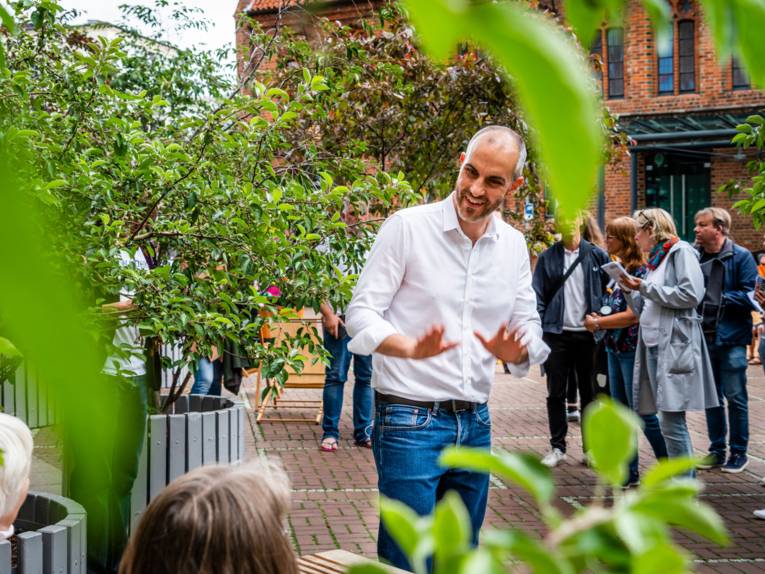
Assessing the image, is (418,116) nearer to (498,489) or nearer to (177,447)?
(498,489)

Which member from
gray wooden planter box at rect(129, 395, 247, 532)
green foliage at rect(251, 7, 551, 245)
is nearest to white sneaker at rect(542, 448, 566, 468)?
gray wooden planter box at rect(129, 395, 247, 532)

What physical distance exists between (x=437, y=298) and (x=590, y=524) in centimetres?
279

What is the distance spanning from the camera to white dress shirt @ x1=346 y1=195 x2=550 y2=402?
3.17m

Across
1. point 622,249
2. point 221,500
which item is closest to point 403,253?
point 221,500

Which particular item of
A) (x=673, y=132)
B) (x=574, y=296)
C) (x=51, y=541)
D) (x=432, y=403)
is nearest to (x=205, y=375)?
(x=574, y=296)

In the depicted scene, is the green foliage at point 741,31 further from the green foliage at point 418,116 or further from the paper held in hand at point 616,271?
the green foliage at point 418,116

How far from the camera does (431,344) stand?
266cm

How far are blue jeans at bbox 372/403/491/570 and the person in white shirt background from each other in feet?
3.57

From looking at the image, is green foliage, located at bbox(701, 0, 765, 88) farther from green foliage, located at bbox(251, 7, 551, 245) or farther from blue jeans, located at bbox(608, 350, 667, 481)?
green foliage, located at bbox(251, 7, 551, 245)

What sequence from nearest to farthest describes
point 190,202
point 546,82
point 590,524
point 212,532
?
point 546,82
point 590,524
point 212,532
point 190,202

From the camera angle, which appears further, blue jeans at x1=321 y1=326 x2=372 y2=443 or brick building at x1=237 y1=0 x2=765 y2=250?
brick building at x1=237 y1=0 x2=765 y2=250

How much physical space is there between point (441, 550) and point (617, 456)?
87 millimetres

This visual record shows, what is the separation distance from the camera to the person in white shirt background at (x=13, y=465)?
9.29 feet

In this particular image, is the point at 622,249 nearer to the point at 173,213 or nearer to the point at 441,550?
the point at 173,213
